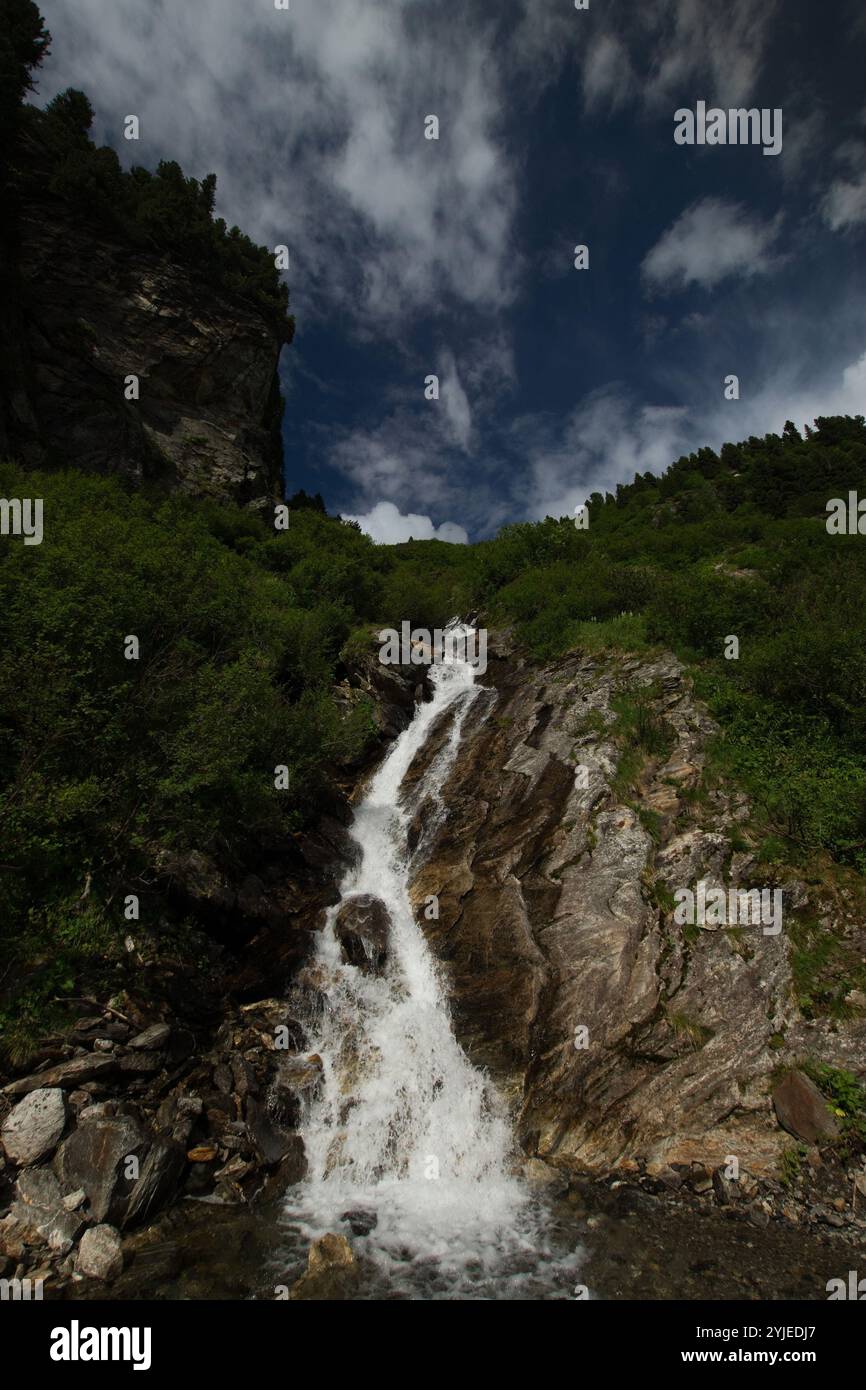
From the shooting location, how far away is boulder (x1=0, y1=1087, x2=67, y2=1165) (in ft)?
27.1

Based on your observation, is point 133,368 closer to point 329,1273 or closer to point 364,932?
point 364,932

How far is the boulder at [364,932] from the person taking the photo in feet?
48.0

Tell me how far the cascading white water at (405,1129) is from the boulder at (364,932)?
0.20 metres

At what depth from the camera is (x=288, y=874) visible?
16.5 m

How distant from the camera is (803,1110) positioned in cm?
966

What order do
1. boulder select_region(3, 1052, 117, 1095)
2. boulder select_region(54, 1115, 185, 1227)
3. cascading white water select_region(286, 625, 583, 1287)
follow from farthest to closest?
cascading white water select_region(286, 625, 583, 1287) → boulder select_region(3, 1052, 117, 1095) → boulder select_region(54, 1115, 185, 1227)

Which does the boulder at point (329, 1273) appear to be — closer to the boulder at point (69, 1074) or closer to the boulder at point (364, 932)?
the boulder at point (69, 1074)

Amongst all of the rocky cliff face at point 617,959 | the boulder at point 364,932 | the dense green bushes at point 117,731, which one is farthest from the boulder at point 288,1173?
the dense green bushes at point 117,731

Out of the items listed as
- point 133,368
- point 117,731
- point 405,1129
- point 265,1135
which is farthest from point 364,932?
point 133,368

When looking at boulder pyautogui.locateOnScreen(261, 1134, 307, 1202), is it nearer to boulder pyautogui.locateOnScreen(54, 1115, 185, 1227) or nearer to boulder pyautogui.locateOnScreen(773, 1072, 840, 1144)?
boulder pyautogui.locateOnScreen(54, 1115, 185, 1227)

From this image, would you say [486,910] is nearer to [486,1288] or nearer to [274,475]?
[486,1288]

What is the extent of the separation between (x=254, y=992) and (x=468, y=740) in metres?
12.5

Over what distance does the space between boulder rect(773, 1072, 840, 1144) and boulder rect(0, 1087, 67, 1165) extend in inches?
491

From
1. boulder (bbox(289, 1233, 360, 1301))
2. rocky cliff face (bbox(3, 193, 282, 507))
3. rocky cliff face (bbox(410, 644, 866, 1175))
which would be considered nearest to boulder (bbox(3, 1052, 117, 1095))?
boulder (bbox(289, 1233, 360, 1301))
